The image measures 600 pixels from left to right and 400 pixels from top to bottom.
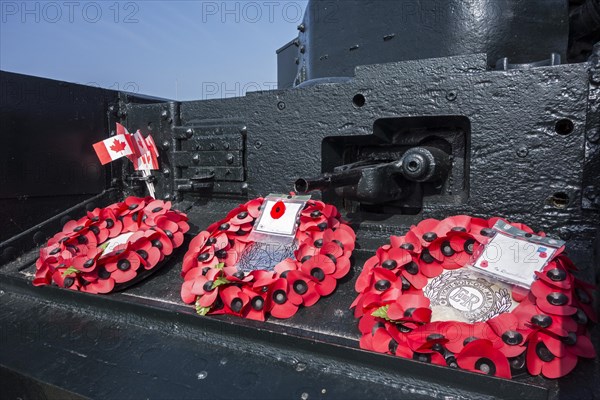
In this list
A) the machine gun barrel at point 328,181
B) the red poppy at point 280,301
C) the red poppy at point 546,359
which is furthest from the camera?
the machine gun barrel at point 328,181

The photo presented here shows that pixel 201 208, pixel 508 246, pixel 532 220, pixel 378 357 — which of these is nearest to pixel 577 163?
pixel 532 220

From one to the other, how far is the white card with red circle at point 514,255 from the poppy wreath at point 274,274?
0.54 metres

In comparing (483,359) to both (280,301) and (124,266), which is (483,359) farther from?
(124,266)

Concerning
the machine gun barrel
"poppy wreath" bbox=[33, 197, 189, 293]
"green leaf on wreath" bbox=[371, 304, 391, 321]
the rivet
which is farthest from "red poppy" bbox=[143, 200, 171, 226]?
the rivet

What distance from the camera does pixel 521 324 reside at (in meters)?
1.26

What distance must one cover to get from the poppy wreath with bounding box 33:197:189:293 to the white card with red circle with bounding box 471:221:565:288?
148 centimetres

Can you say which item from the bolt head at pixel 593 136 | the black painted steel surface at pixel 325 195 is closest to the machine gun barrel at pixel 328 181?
the black painted steel surface at pixel 325 195

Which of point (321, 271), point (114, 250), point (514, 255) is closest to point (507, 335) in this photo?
point (514, 255)

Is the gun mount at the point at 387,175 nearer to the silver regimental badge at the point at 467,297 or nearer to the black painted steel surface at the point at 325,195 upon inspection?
the black painted steel surface at the point at 325,195

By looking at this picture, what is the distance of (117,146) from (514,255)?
246 centimetres

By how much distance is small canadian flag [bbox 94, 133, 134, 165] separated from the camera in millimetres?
2793

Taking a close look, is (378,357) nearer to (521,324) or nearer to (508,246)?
(521,324)

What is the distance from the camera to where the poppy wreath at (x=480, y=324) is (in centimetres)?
120

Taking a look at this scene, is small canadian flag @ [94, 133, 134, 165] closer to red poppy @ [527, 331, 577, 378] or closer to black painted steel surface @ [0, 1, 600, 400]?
black painted steel surface @ [0, 1, 600, 400]
